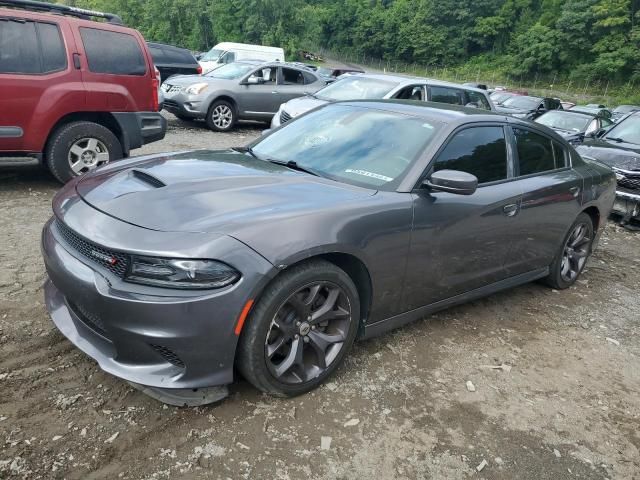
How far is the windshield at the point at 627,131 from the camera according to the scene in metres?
8.33

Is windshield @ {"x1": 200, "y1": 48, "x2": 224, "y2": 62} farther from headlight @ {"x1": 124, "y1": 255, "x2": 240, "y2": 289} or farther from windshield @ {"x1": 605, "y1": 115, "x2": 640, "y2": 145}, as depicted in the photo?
headlight @ {"x1": 124, "y1": 255, "x2": 240, "y2": 289}

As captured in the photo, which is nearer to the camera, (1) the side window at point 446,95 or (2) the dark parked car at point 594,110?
(1) the side window at point 446,95

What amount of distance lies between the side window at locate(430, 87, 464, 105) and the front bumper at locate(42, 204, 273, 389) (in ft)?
24.3

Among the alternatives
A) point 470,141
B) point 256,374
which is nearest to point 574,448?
point 256,374

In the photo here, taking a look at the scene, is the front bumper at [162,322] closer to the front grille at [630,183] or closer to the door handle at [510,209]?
the door handle at [510,209]

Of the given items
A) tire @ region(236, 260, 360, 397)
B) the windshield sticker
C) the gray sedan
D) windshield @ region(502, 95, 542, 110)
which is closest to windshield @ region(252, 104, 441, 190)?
the windshield sticker

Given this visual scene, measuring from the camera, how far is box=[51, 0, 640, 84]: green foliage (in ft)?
171

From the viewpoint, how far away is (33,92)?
17.8 feet

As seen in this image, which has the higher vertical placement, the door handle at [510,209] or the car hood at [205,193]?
the car hood at [205,193]

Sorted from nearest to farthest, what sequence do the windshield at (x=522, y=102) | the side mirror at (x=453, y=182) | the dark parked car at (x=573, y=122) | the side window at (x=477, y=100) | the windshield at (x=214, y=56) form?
the side mirror at (x=453, y=182)
the side window at (x=477, y=100)
the dark parked car at (x=573, y=122)
the windshield at (x=522, y=102)
the windshield at (x=214, y=56)

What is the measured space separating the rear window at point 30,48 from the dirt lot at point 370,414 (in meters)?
2.44

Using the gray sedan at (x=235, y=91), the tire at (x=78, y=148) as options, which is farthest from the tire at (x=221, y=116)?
the tire at (x=78, y=148)

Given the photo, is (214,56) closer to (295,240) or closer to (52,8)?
(52,8)

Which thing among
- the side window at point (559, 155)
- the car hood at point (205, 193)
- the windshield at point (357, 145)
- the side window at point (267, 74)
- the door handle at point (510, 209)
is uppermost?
the windshield at point (357, 145)
